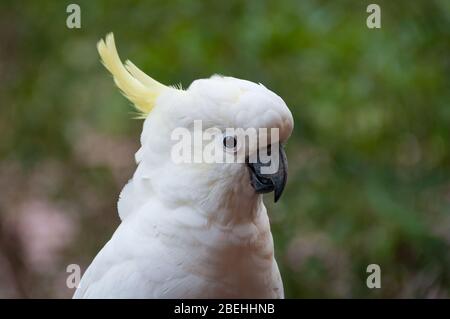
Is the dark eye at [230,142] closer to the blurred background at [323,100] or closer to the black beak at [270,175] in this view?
the black beak at [270,175]

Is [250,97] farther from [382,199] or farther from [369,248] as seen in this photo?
[369,248]

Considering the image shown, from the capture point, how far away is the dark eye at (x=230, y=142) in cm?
144

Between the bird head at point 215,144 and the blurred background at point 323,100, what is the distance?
83 cm

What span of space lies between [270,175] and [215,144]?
0.12 m

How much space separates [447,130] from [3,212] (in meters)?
1.75

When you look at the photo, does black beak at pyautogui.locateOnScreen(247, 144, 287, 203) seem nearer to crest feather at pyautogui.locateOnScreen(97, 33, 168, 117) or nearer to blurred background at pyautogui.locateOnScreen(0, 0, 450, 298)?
crest feather at pyautogui.locateOnScreen(97, 33, 168, 117)

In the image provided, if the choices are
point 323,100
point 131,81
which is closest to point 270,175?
point 131,81

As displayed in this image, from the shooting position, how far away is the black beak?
4.73 ft

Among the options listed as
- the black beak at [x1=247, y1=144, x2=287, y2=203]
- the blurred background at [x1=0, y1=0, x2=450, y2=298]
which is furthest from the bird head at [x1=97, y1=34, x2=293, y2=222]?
the blurred background at [x1=0, y1=0, x2=450, y2=298]

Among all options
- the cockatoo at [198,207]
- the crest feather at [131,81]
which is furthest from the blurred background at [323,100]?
the cockatoo at [198,207]

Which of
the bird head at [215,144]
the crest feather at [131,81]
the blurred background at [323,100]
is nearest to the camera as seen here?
the bird head at [215,144]

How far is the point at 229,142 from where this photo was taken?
4.73 feet
